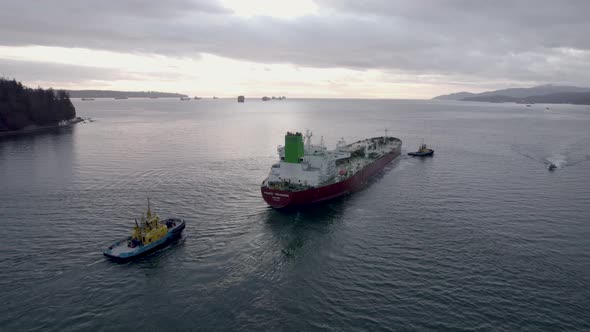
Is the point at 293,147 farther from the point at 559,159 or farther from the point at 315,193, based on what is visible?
the point at 559,159

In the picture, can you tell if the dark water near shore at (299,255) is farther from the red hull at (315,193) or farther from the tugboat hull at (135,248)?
the red hull at (315,193)

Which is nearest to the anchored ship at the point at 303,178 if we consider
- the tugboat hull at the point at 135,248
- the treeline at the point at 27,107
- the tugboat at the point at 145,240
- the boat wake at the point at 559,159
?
the tugboat hull at the point at 135,248

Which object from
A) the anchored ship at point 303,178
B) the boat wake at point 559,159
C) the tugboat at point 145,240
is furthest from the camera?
the boat wake at point 559,159

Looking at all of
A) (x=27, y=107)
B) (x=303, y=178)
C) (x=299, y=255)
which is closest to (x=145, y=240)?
(x=299, y=255)

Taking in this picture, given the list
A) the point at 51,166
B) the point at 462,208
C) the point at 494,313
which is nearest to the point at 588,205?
the point at 462,208

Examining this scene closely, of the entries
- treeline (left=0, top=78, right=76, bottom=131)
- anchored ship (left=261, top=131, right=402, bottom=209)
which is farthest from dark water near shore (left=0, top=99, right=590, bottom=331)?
treeline (left=0, top=78, right=76, bottom=131)

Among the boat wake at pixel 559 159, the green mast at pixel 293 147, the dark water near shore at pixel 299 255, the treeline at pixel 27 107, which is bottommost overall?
the dark water near shore at pixel 299 255

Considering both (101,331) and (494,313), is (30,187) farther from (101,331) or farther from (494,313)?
(494,313)
